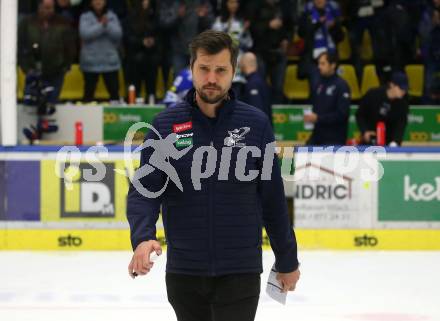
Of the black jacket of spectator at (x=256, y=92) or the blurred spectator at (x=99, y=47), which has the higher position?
the blurred spectator at (x=99, y=47)

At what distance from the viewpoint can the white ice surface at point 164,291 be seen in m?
8.49

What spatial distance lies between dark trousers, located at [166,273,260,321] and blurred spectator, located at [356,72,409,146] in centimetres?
903

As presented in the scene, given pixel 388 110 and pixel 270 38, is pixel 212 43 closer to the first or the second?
pixel 388 110

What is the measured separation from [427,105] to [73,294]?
9.34 metres

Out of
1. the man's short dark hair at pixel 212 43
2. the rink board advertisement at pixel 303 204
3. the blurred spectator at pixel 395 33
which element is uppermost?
the blurred spectator at pixel 395 33

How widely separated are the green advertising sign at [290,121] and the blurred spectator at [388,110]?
238 centimetres

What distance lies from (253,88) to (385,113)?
5.85 ft

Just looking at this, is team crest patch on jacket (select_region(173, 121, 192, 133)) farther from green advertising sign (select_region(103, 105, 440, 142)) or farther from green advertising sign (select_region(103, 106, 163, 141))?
green advertising sign (select_region(103, 106, 163, 141))

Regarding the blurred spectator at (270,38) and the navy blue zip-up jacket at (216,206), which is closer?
the navy blue zip-up jacket at (216,206)

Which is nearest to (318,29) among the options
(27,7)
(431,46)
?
(431,46)

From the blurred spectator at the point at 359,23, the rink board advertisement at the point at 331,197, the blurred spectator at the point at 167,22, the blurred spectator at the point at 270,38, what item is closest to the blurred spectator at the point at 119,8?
the blurred spectator at the point at 167,22

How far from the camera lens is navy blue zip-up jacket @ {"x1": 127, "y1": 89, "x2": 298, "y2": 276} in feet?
14.7

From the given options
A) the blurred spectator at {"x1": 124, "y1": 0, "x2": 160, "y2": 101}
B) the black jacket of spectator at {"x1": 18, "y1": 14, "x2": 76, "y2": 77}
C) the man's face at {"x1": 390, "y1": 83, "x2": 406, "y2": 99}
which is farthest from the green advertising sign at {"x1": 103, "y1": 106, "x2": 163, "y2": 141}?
the man's face at {"x1": 390, "y1": 83, "x2": 406, "y2": 99}

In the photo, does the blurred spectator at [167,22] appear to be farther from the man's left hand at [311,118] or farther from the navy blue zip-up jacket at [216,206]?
the navy blue zip-up jacket at [216,206]
